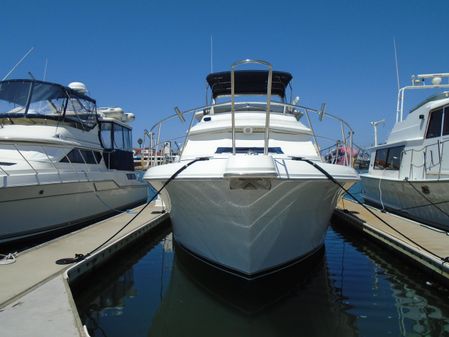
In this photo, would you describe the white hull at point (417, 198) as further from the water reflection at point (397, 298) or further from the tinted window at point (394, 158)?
the water reflection at point (397, 298)

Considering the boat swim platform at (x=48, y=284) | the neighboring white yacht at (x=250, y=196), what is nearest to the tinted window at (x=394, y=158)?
the neighboring white yacht at (x=250, y=196)

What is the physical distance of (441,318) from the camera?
4820 mm

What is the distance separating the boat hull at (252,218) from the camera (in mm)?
5160

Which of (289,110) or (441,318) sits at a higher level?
(289,110)

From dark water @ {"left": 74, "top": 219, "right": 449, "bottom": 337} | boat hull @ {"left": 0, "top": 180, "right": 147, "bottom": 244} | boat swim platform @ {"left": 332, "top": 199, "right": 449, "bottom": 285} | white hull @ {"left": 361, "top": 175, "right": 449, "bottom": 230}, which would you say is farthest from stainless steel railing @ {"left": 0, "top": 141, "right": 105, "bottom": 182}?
white hull @ {"left": 361, "top": 175, "right": 449, "bottom": 230}

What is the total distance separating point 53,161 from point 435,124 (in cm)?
1019

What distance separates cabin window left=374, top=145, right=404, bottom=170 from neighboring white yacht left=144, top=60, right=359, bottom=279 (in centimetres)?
597

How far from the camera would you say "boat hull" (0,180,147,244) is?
793 centimetres

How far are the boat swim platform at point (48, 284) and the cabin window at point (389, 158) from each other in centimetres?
871

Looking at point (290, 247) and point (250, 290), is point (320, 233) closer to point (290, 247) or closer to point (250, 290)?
point (290, 247)

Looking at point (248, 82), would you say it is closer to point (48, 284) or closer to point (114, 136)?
point (114, 136)

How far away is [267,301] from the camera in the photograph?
531cm

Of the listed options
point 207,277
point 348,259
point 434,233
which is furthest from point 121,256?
point 434,233

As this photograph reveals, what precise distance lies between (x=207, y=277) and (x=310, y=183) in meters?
2.42
